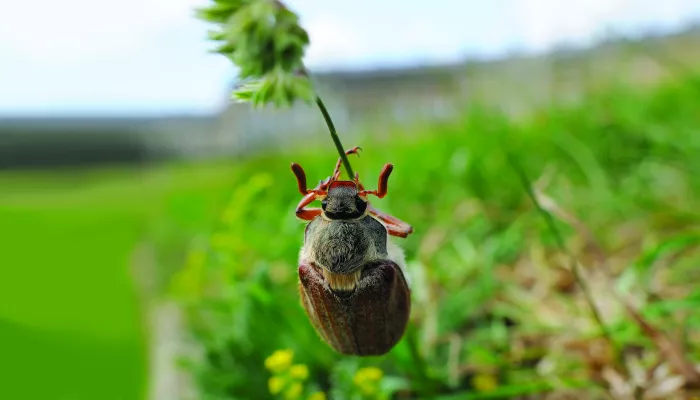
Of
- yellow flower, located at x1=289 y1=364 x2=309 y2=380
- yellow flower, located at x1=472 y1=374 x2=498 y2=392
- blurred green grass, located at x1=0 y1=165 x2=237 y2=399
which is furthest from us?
blurred green grass, located at x1=0 y1=165 x2=237 y2=399

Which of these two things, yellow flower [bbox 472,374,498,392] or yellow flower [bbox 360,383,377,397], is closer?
yellow flower [bbox 360,383,377,397]

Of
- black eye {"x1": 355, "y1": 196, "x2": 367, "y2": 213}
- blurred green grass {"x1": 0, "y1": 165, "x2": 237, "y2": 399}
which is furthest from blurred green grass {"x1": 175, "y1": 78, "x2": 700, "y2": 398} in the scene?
blurred green grass {"x1": 0, "y1": 165, "x2": 237, "y2": 399}

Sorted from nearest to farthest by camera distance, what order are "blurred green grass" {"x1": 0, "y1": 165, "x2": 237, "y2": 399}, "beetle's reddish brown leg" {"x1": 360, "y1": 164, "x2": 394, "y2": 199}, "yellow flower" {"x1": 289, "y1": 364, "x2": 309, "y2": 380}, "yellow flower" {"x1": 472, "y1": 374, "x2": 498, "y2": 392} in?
"beetle's reddish brown leg" {"x1": 360, "y1": 164, "x2": 394, "y2": 199}, "yellow flower" {"x1": 289, "y1": 364, "x2": 309, "y2": 380}, "yellow flower" {"x1": 472, "y1": 374, "x2": 498, "y2": 392}, "blurred green grass" {"x1": 0, "y1": 165, "x2": 237, "y2": 399}

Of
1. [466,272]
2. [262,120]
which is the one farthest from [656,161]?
[262,120]

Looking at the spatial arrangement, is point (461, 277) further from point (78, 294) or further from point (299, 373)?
point (78, 294)

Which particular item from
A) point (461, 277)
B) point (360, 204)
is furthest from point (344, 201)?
point (461, 277)

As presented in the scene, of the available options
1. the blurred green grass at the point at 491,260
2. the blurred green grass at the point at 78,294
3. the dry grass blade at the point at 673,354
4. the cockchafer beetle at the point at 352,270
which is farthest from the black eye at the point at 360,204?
the blurred green grass at the point at 78,294

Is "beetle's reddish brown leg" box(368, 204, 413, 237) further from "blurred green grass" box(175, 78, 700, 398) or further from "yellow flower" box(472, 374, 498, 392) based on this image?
"yellow flower" box(472, 374, 498, 392)
